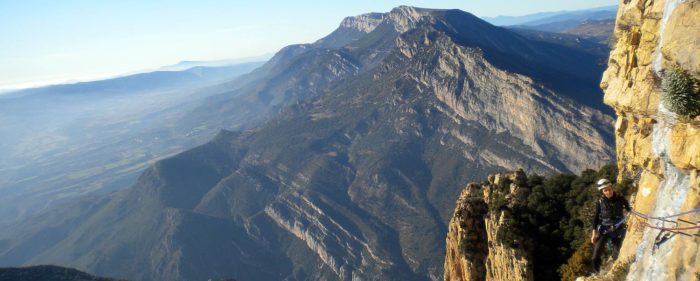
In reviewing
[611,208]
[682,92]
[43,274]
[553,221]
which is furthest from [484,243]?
[43,274]

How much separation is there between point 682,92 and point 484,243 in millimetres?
27288

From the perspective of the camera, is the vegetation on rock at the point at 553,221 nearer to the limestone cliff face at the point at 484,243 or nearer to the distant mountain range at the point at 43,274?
the limestone cliff face at the point at 484,243

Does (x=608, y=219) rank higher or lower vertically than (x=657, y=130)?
lower

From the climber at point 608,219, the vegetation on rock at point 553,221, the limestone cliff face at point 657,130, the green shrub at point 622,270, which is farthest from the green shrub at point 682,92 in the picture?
the vegetation on rock at point 553,221

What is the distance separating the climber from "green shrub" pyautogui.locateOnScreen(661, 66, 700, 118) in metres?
5.03

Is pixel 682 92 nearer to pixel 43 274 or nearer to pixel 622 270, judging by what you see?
pixel 622 270

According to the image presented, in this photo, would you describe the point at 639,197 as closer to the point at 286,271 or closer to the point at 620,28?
the point at 620,28

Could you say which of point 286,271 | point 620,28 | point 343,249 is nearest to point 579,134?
point 343,249

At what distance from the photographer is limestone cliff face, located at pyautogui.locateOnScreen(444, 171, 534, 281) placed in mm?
33344

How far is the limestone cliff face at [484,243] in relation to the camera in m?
33.3

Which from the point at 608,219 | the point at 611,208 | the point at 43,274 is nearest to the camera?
the point at 611,208

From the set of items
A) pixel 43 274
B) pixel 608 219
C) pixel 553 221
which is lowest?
pixel 43 274

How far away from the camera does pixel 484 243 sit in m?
39.9

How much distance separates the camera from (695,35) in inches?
575
